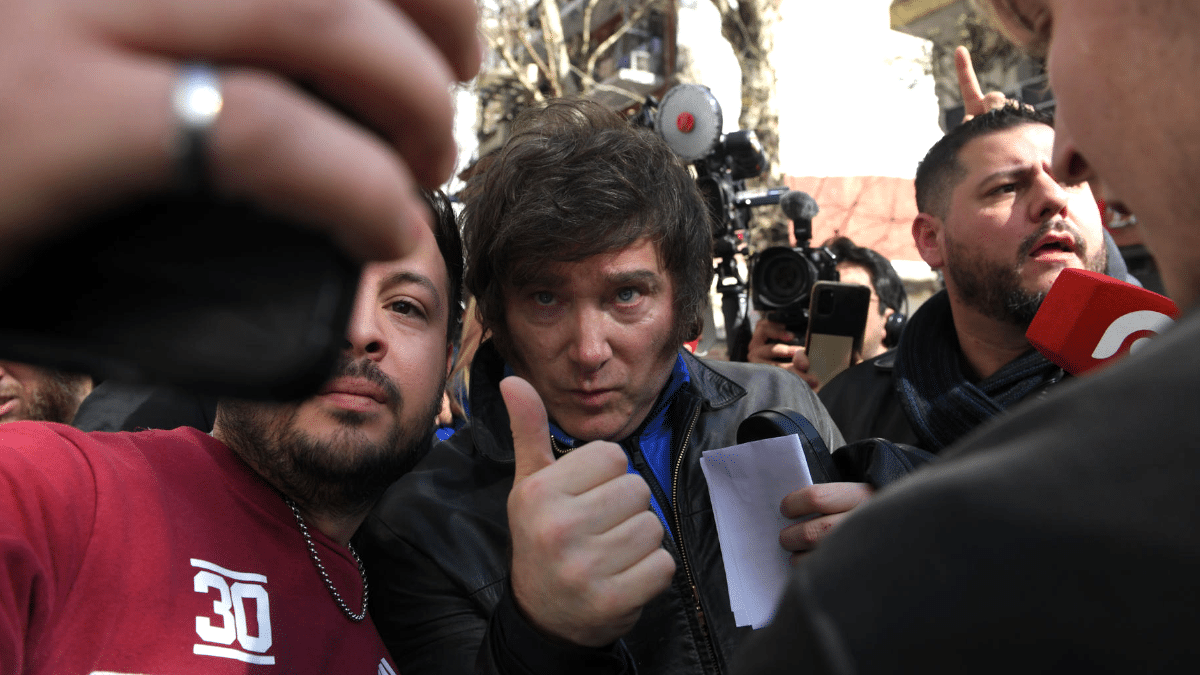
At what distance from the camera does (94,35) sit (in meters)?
0.33

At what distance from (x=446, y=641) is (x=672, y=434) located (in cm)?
69

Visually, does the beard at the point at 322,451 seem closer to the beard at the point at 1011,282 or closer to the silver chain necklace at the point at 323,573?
the silver chain necklace at the point at 323,573

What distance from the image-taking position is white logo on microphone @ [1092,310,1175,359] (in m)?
1.29

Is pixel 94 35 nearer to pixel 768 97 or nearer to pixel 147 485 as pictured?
pixel 147 485

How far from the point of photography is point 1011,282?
2.30m

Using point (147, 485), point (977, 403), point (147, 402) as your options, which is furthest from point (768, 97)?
point (147, 485)

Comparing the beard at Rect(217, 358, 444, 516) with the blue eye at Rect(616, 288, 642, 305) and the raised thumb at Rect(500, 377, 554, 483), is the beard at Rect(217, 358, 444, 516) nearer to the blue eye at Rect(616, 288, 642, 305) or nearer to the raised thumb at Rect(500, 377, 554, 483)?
the raised thumb at Rect(500, 377, 554, 483)

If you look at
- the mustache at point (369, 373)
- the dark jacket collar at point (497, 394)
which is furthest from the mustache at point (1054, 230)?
the mustache at point (369, 373)

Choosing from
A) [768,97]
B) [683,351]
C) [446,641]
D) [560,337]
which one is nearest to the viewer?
[446,641]

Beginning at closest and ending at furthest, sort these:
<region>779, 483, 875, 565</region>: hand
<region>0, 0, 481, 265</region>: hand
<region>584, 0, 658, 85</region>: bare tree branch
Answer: <region>0, 0, 481, 265</region>: hand
<region>779, 483, 875, 565</region>: hand
<region>584, 0, 658, 85</region>: bare tree branch

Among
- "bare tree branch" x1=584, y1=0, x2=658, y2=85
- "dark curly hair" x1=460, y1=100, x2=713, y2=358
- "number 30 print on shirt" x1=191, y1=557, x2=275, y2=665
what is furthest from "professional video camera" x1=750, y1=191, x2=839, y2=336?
"bare tree branch" x1=584, y1=0, x2=658, y2=85

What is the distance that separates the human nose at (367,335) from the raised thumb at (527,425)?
0.47 meters

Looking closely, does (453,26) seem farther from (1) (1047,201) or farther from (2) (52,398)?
(2) (52,398)

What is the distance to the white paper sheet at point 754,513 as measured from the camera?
4.34 ft
